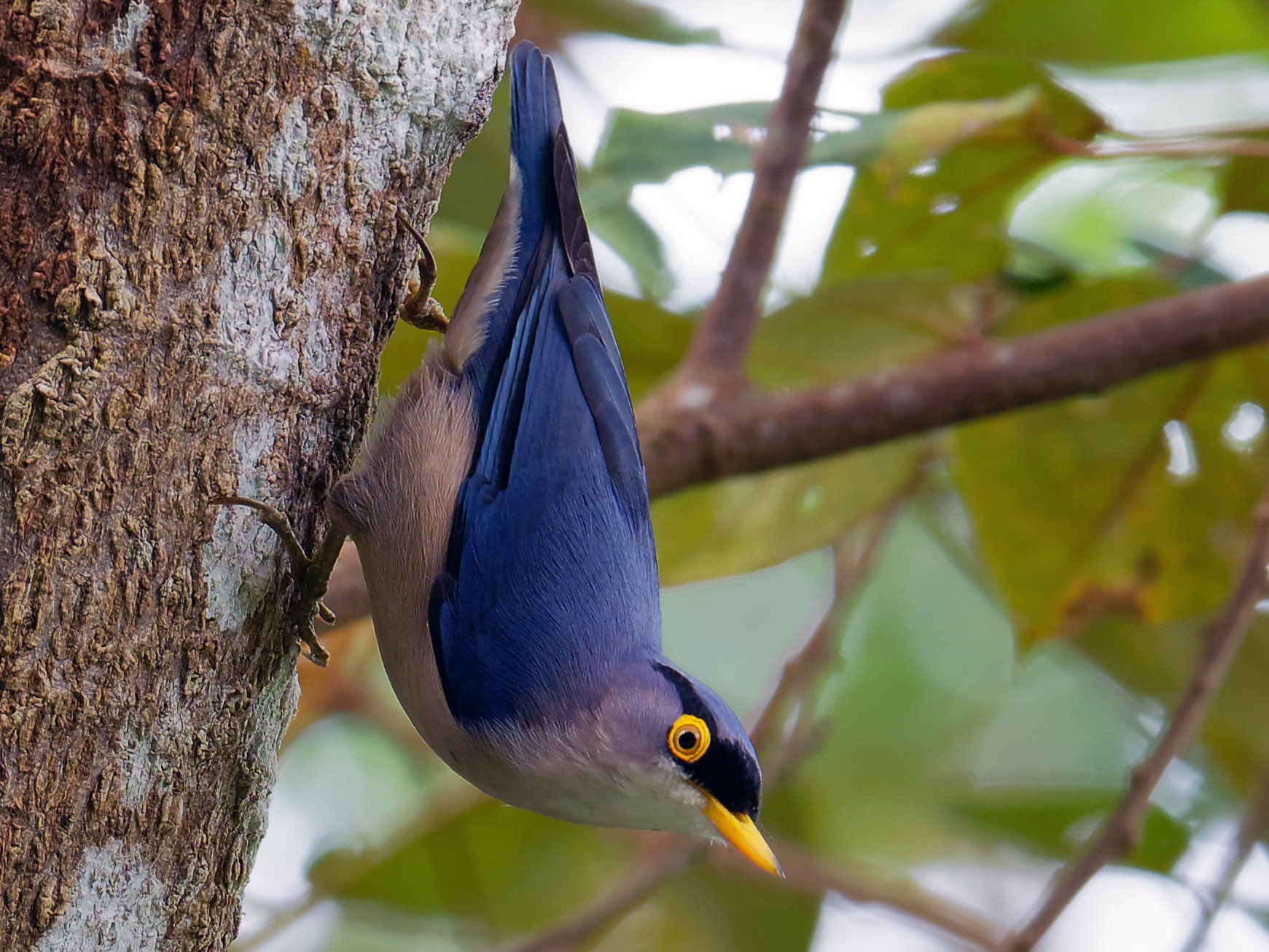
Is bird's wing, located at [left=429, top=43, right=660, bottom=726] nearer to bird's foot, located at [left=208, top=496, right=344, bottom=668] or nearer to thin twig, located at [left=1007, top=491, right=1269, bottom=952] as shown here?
bird's foot, located at [left=208, top=496, right=344, bottom=668]

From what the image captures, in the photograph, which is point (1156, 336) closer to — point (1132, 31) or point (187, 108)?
point (1132, 31)

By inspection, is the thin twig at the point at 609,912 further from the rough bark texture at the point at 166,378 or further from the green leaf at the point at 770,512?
the rough bark texture at the point at 166,378

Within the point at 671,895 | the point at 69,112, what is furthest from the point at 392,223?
the point at 671,895

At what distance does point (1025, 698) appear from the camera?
18.5 feet

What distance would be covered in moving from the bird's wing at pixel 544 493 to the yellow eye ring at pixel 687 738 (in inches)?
5.8

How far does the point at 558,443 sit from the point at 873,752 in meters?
3.07

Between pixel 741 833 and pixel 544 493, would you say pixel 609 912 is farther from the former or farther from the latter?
pixel 544 493

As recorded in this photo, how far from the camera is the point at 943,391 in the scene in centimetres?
288

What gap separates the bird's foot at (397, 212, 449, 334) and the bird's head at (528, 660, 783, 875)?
2.86 ft

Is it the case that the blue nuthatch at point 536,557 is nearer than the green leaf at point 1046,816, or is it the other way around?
the blue nuthatch at point 536,557

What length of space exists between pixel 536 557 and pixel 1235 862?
6.70 ft

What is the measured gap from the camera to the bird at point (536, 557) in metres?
2.06

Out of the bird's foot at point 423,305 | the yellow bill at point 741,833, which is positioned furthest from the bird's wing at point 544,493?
the yellow bill at point 741,833

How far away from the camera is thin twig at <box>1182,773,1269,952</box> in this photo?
291cm
